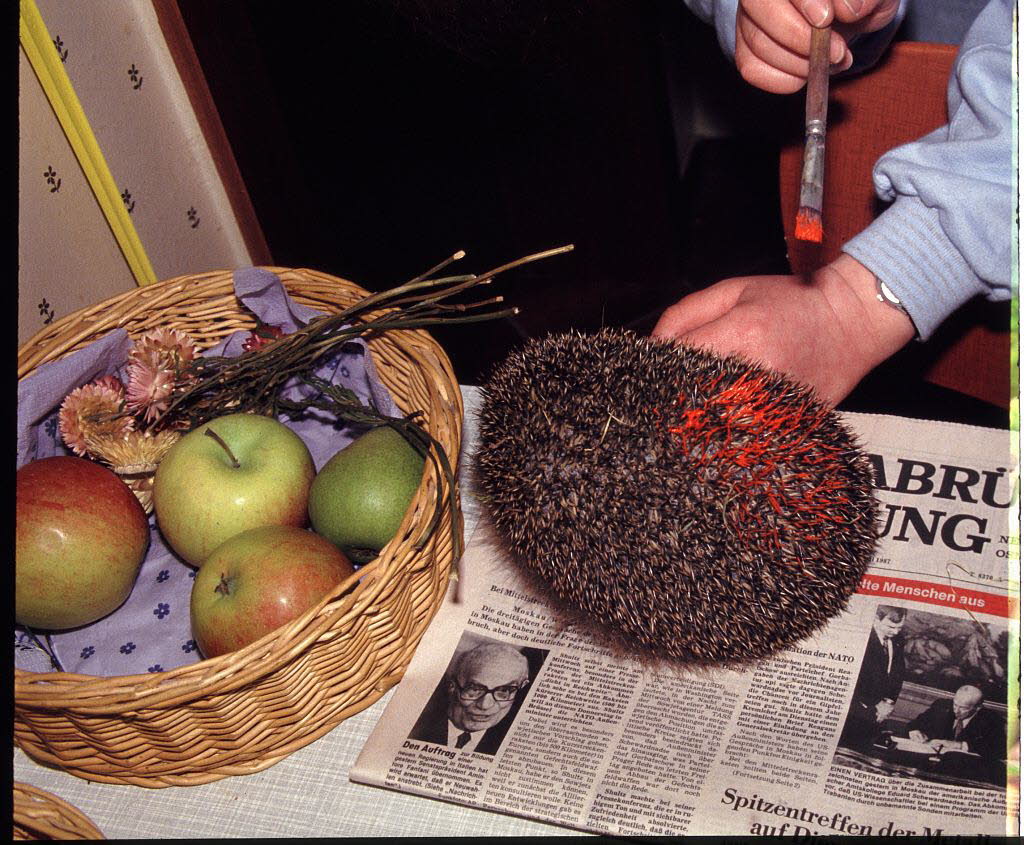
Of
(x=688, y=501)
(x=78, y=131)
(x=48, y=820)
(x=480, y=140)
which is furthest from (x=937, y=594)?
(x=78, y=131)

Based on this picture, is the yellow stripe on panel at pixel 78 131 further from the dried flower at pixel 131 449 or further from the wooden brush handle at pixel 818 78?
the wooden brush handle at pixel 818 78

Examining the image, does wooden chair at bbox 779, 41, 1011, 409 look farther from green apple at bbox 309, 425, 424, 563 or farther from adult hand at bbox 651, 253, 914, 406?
green apple at bbox 309, 425, 424, 563

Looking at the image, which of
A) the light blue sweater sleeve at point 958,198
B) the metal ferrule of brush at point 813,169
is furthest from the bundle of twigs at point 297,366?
the light blue sweater sleeve at point 958,198

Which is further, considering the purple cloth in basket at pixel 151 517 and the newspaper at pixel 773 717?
the purple cloth in basket at pixel 151 517

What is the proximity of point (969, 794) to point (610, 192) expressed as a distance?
1.19 metres

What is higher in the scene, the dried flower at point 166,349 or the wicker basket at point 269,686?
the dried flower at point 166,349

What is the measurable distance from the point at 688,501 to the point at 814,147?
12.0 inches

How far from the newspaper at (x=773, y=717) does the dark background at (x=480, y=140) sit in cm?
52

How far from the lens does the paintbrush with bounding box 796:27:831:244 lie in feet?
2.34

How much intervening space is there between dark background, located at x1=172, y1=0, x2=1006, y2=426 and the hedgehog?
0.53 meters

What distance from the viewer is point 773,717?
0.76m

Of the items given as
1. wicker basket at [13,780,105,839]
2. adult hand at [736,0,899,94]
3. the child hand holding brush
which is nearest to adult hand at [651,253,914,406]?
the child hand holding brush

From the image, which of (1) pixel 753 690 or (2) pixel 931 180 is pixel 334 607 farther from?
(2) pixel 931 180

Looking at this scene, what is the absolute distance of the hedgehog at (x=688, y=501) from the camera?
70 cm
